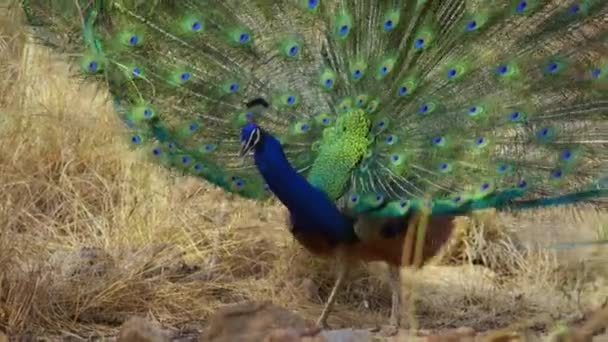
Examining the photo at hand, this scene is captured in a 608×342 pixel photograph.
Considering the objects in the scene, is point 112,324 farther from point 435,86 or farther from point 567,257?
point 567,257

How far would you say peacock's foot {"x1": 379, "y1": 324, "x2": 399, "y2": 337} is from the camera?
457cm

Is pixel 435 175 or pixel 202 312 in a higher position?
pixel 435 175

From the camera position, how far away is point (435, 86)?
4.95 metres

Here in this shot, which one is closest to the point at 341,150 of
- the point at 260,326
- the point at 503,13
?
the point at 503,13

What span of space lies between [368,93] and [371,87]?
0.03 metres

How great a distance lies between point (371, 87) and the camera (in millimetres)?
4949

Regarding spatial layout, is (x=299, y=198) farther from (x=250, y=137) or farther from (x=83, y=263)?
(x=83, y=263)

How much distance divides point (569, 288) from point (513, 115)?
2.66 ft

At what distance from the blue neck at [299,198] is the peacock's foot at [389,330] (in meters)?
0.36

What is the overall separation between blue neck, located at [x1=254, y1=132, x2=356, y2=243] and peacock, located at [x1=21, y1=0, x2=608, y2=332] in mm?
25

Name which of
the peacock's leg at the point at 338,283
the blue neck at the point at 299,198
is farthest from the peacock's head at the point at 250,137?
the peacock's leg at the point at 338,283

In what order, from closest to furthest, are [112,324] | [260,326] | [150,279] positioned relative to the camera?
[260,326], [112,324], [150,279]

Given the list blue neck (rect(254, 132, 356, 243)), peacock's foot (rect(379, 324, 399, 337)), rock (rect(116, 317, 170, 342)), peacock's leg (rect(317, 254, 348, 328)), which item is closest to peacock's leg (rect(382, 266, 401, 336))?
peacock's foot (rect(379, 324, 399, 337))

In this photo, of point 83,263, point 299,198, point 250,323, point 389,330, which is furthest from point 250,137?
point 250,323
